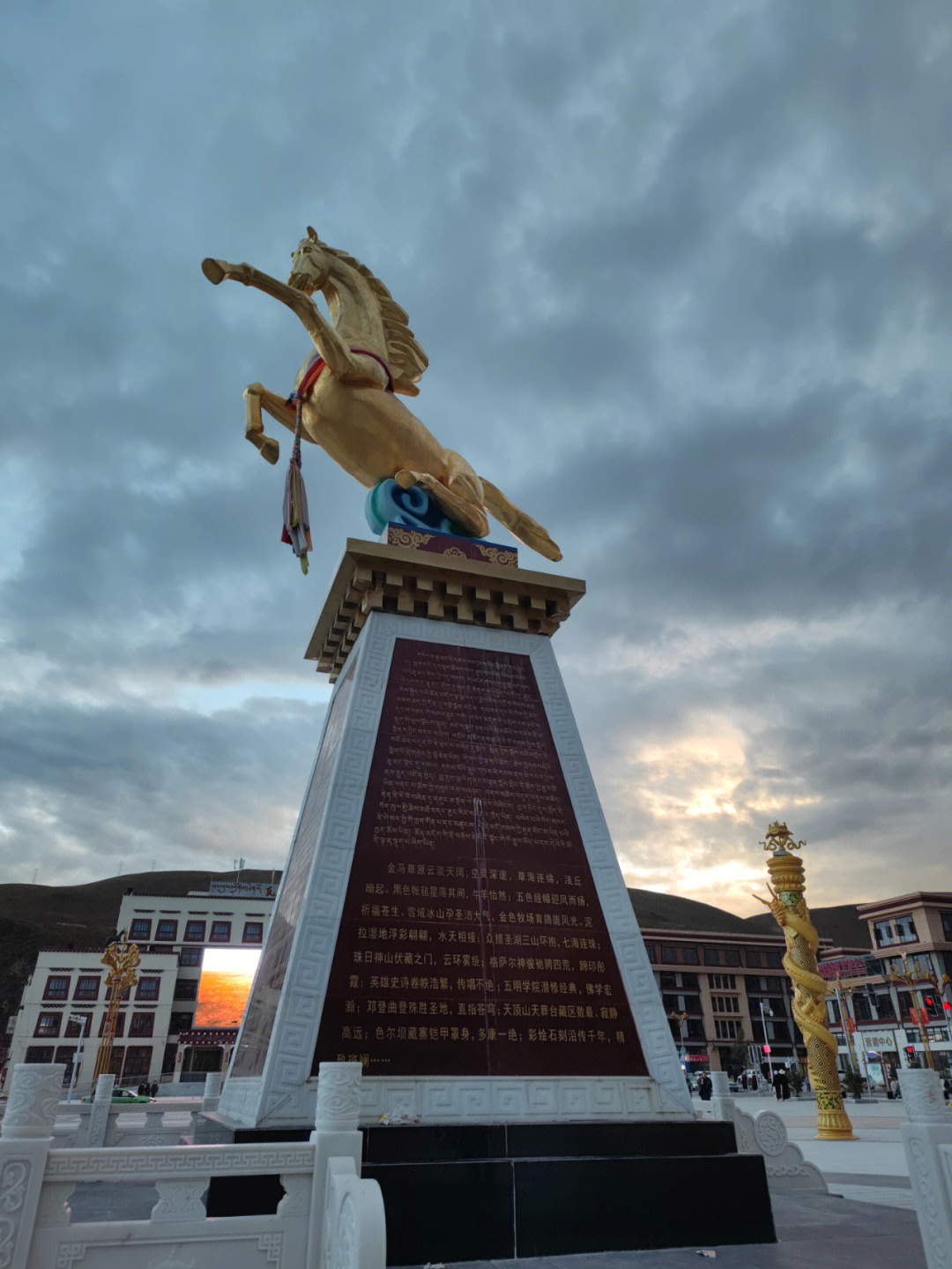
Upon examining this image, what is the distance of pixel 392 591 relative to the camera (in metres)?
10.1

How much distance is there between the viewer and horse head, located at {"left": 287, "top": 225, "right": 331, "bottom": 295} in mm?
10797

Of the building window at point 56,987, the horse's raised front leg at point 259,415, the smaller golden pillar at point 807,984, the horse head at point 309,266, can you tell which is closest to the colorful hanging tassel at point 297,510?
the horse's raised front leg at point 259,415

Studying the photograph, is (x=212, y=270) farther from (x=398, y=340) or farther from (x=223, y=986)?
(x=223, y=986)

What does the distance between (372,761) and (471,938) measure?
2.07 meters

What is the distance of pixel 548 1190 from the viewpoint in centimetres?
585

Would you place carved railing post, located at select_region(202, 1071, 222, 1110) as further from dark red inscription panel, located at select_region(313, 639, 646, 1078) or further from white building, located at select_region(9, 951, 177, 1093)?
white building, located at select_region(9, 951, 177, 1093)

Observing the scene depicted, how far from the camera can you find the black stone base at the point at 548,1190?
5531mm

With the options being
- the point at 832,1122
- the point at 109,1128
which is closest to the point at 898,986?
the point at 832,1122

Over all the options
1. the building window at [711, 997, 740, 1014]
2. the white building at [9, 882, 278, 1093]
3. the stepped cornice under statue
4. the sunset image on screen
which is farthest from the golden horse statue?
the building window at [711, 997, 740, 1014]

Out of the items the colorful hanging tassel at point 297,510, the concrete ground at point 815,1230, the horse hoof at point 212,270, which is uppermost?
the horse hoof at point 212,270

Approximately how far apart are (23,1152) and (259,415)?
920 centimetres

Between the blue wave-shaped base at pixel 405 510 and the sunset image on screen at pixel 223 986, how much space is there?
3791 centimetres

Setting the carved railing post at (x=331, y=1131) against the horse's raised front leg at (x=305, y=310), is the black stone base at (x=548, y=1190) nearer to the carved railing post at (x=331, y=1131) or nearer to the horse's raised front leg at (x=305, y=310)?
the carved railing post at (x=331, y=1131)

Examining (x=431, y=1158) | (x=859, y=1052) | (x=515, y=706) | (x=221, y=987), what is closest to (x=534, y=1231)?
(x=431, y=1158)
